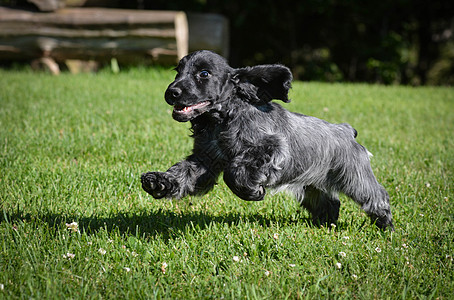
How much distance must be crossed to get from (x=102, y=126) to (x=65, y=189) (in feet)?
7.06

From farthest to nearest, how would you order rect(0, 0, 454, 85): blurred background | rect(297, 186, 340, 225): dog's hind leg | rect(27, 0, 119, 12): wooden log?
rect(0, 0, 454, 85): blurred background
rect(27, 0, 119, 12): wooden log
rect(297, 186, 340, 225): dog's hind leg

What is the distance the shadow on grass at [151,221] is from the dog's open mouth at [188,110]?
0.90 metres

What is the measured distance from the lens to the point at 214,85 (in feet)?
9.61

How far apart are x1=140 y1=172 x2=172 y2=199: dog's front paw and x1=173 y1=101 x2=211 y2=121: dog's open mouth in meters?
0.41

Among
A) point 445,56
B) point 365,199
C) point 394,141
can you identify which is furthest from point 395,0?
point 365,199

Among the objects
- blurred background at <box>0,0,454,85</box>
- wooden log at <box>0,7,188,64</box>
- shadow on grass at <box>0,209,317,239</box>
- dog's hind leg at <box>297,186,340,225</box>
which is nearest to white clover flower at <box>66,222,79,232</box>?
shadow on grass at <box>0,209,317,239</box>

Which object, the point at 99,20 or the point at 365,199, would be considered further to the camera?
the point at 99,20

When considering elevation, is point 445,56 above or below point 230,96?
below

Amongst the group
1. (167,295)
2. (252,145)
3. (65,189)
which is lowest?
(65,189)

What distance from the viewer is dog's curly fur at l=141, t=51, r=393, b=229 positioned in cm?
290

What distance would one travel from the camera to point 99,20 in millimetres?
9648

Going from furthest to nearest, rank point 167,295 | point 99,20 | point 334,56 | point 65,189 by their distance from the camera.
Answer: point 334,56 → point 99,20 → point 65,189 → point 167,295

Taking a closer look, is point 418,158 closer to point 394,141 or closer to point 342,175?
point 394,141

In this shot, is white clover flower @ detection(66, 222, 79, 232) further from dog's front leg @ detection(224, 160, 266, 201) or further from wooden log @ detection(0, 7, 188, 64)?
wooden log @ detection(0, 7, 188, 64)
